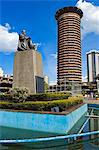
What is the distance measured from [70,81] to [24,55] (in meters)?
79.6

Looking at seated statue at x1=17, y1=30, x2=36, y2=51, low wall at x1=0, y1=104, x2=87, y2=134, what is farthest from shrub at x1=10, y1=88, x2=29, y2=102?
seated statue at x1=17, y1=30, x2=36, y2=51

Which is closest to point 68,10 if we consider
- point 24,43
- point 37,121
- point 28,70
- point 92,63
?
point 92,63

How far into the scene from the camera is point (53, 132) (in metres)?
10.9

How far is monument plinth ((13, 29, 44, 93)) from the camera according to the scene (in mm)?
17531

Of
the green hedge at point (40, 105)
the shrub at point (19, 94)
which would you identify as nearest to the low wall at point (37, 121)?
the green hedge at point (40, 105)

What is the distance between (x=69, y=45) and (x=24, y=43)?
8206 cm

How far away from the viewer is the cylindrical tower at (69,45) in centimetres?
9894

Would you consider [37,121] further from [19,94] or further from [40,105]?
[19,94]

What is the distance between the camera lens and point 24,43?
19.1m

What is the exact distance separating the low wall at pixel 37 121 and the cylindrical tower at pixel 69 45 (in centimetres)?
8550

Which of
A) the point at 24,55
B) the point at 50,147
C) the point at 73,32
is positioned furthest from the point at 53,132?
the point at 73,32

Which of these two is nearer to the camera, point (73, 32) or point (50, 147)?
point (50, 147)

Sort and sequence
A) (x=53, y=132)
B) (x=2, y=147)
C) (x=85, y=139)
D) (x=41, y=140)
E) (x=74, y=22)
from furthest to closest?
1. (x=74, y=22)
2. (x=53, y=132)
3. (x=85, y=139)
4. (x=41, y=140)
5. (x=2, y=147)

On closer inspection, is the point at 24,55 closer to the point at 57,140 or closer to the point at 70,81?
the point at 57,140
